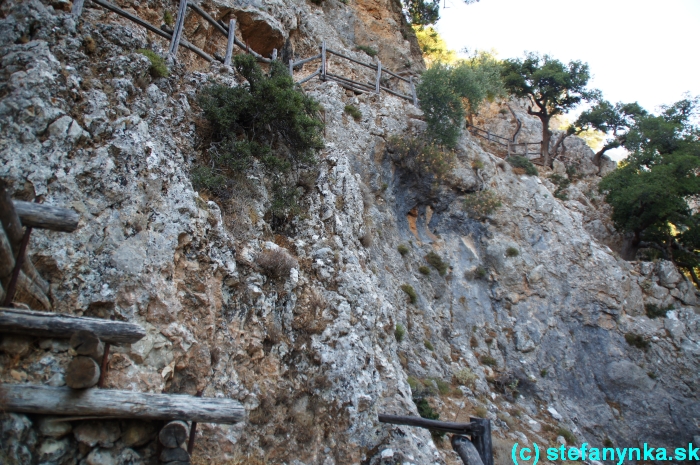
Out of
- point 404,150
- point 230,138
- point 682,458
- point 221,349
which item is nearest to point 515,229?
point 404,150

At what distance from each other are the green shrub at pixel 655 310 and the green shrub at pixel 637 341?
151 cm

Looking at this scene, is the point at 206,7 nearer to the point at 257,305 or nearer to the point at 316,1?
the point at 316,1

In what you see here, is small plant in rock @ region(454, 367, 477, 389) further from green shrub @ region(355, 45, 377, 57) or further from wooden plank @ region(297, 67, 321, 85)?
green shrub @ region(355, 45, 377, 57)

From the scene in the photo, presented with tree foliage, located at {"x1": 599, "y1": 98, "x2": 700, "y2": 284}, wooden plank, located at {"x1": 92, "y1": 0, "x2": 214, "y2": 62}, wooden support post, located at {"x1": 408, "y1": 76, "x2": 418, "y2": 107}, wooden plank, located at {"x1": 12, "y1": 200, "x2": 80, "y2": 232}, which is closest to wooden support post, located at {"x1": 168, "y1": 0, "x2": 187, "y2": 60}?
wooden plank, located at {"x1": 92, "y1": 0, "x2": 214, "y2": 62}

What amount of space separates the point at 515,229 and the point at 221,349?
16.8m

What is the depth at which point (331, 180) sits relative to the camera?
44.5 ft

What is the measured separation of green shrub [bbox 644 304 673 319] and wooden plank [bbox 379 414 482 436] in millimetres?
15108

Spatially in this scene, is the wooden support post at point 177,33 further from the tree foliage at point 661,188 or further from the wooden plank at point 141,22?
the tree foliage at point 661,188

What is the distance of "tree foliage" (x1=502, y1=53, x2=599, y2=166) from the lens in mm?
29453

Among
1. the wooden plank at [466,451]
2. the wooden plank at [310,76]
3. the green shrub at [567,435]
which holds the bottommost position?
the green shrub at [567,435]

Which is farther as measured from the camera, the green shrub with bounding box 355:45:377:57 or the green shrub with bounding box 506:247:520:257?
the green shrub with bounding box 355:45:377:57

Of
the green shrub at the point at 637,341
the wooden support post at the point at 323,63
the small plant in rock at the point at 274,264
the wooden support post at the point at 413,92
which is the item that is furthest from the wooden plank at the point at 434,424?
the wooden support post at the point at 413,92

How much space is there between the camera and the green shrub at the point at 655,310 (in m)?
18.9

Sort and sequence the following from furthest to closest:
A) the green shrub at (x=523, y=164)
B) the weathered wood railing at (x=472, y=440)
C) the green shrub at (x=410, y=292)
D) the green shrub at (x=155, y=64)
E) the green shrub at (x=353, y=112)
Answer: the green shrub at (x=523, y=164) < the green shrub at (x=353, y=112) < the green shrub at (x=410, y=292) < the green shrub at (x=155, y=64) < the weathered wood railing at (x=472, y=440)
